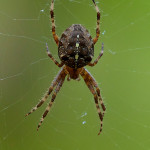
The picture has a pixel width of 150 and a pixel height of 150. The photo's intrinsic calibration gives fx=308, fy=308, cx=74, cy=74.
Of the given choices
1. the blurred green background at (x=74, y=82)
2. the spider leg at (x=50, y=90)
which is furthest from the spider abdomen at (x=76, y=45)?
the blurred green background at (x=74, y=82)

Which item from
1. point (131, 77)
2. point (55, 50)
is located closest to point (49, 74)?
point (55, 50)

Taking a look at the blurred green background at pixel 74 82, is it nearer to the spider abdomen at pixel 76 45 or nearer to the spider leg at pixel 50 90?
the spider leg at pixel 50 90

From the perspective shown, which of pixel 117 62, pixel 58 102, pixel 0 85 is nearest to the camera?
pixel 0 85

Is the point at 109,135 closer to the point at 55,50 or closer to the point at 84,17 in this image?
the point at 55,50

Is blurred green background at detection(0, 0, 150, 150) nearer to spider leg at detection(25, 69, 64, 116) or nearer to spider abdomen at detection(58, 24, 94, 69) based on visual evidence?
spider leg at detection(25, 69, 64, 116)

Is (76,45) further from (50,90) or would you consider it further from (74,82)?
(74,82)

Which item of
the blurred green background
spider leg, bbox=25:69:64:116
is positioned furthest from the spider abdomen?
the blurred green background
